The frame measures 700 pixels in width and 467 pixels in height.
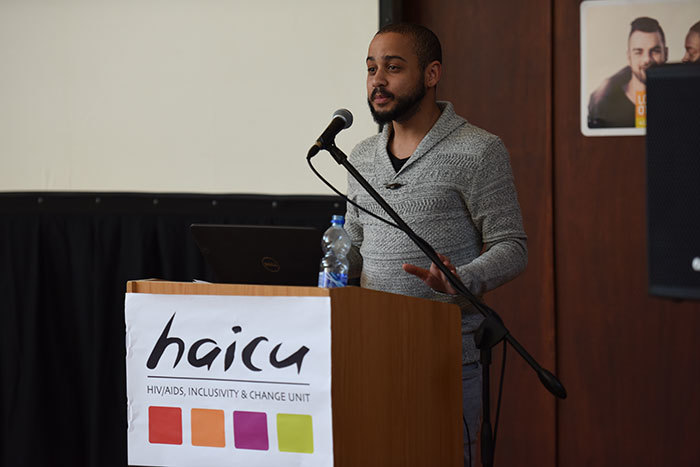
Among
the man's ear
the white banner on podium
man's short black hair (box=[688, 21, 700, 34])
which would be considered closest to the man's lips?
the man's ear

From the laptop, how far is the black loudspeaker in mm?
709

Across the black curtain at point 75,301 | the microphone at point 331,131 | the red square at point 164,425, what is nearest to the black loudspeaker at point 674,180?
the microphone at point 331,131

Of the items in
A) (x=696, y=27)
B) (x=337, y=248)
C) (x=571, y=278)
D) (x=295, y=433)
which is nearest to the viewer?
(x=295, y=433)

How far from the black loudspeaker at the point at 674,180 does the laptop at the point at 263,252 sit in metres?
0.71

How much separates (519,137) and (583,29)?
48cm

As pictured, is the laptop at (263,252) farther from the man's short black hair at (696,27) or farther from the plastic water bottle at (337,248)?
the man's short black hair at (696,27)

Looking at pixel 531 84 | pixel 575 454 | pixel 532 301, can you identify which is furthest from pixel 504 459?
pixel 531 84

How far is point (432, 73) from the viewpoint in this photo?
220 centimetres

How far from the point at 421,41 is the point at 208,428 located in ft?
3.98

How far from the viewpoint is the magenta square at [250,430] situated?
5.15 ft

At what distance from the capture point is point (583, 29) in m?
2.99

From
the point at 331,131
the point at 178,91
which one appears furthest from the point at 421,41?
the point at 178,91

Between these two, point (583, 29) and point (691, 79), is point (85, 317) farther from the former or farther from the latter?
point (691, 79)

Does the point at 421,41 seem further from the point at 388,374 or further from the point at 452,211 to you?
the point at 388,374
